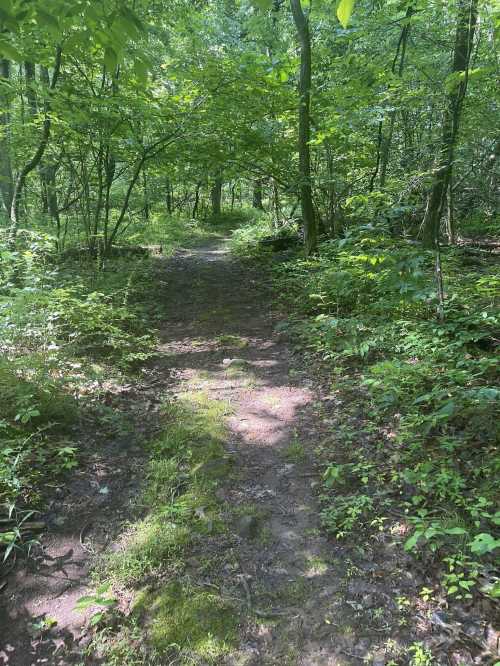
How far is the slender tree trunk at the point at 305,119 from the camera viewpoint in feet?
28.0

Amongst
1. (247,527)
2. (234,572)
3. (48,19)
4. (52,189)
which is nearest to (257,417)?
(247,527)

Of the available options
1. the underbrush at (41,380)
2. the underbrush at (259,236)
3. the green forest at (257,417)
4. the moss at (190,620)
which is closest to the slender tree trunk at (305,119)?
the green forest at (257,417)

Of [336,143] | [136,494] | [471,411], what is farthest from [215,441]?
[336,143]

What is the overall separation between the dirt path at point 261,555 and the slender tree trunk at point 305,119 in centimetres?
492

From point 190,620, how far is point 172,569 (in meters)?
0.39

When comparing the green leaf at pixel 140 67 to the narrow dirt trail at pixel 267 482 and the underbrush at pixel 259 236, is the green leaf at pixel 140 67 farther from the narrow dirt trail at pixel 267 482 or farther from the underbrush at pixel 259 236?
the underbrush at pixel 259 236

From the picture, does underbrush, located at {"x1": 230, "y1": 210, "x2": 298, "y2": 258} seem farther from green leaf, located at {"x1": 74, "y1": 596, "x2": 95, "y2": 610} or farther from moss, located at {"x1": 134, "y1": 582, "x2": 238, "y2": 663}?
green leaf, located at {"x1": 74, "y1": 596, "x2": 95, "y2": 610}

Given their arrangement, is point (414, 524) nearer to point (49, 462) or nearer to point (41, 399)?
point (49, 462)

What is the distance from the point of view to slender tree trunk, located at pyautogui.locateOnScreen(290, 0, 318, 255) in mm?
8547

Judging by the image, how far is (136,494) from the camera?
3.58 m

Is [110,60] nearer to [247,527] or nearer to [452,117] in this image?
[247,527]

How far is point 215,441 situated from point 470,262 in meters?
5.91

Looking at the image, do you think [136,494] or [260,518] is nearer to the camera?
[260,518]

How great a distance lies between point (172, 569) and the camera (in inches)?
112
